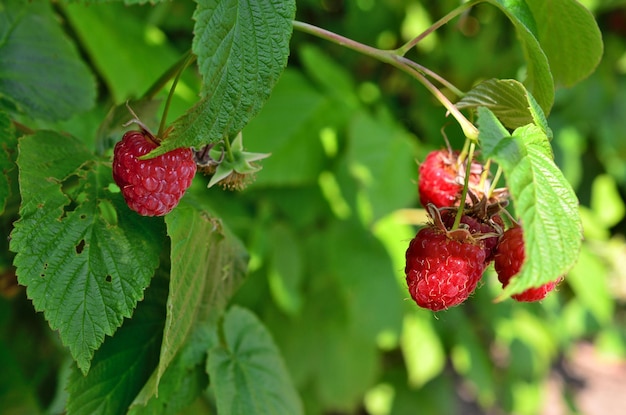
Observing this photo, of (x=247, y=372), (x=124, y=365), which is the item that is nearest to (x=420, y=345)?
(x=247, y=372)

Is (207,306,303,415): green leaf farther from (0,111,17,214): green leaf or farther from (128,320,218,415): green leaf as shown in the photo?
(0,111,17,214): green leaf

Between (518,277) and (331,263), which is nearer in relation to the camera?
(518,277)

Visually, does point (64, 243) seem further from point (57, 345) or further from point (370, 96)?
point (370, 96)

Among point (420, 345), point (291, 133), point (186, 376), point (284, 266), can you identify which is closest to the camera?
point (186, 376)

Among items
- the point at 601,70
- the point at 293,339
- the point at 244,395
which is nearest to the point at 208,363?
the point at 244,395

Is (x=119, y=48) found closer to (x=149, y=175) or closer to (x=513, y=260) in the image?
(x=149, y=175)

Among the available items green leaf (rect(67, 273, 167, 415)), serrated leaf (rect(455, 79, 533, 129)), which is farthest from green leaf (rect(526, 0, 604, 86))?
green leaf (rect(67, 273, 167, 415))
